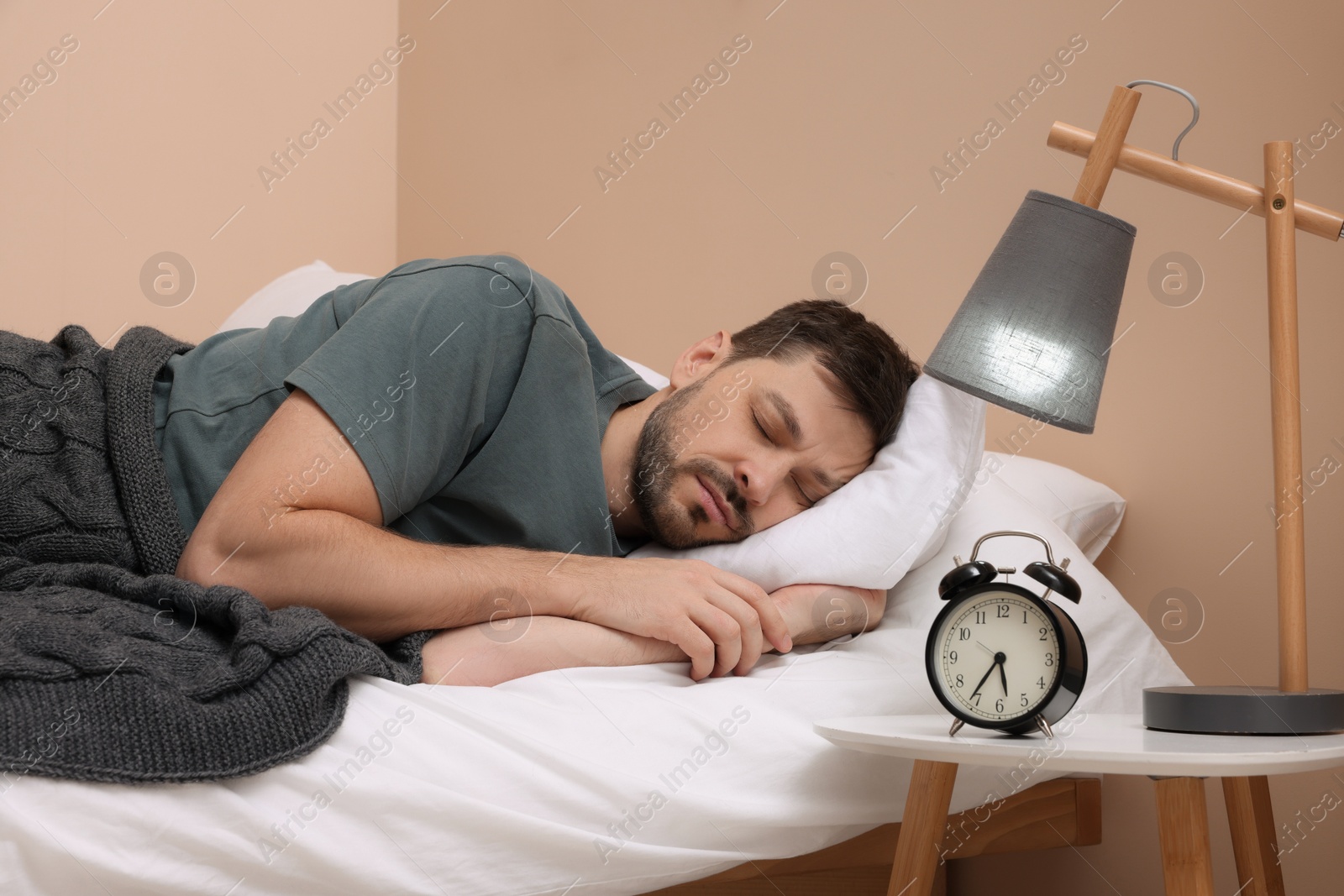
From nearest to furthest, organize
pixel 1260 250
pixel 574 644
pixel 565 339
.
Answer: pixel 574 644 → pixel 565 339 → pixel 1260 250

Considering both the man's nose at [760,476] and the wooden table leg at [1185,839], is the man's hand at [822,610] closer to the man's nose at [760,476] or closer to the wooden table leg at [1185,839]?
the man's nose at [760,476]

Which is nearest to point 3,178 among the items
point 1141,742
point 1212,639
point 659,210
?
point 659,210

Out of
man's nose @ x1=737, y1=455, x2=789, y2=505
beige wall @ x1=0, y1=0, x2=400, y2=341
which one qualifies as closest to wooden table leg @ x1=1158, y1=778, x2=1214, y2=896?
man's nose @ x1=737, y1=455, x2=789, y2=505

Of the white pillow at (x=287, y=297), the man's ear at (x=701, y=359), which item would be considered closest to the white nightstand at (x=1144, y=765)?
the man's ear at (x=701, y=359)

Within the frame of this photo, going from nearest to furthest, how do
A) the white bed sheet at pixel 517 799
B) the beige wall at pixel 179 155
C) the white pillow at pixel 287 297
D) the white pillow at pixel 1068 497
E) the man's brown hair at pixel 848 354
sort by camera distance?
the white bed sheet at pixel 517 799, the man's brown hair at pixel 848 354, the white pillow at pixel 1068 497, the white pillow at pixel 287 297, the beige wall at pixel 179 155

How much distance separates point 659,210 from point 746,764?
141cm

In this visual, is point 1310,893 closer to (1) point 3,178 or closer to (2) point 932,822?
(2) point 932,822

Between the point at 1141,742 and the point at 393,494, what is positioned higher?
the point at 393,494

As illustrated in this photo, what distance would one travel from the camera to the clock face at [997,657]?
0.88 meters

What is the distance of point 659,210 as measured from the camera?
6.91ft

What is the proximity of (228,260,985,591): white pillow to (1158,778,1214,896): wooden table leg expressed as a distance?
1.47ft

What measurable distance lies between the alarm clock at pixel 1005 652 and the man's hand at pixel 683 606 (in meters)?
0.23

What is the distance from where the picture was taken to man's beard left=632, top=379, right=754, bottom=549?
49.6 inches

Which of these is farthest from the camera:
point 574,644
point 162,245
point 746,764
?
point 162,245
